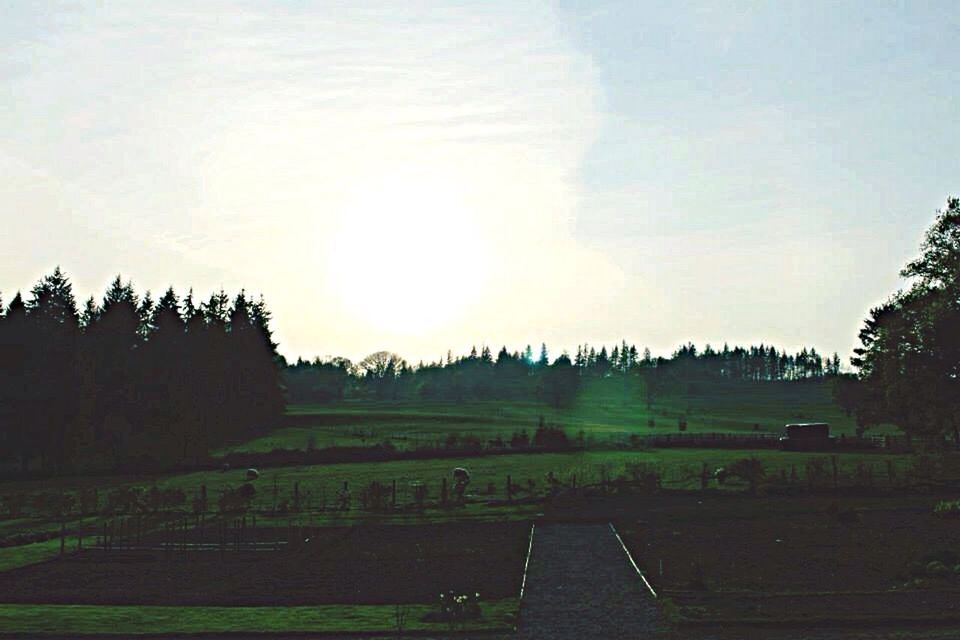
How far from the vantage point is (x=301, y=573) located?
3422 cm

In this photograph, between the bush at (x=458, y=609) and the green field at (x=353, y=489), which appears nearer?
the bush at (x=458, y=609)

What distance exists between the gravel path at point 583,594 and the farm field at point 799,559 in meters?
1.07

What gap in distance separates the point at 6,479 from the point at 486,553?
184 feet

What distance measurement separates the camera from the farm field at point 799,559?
2602 cm

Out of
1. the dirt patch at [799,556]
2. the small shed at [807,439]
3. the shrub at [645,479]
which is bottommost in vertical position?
the dirt patch at [799,556]

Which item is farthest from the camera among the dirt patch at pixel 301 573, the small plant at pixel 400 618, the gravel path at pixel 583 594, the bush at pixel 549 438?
the bush at pixel 549 438

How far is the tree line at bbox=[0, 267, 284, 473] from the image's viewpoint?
89875 mm

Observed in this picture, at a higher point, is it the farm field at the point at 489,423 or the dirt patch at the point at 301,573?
the farm field at the point at 489,423

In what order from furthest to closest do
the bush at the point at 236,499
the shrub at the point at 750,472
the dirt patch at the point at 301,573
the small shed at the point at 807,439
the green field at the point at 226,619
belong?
the small shed at the point at 807,439
the shrub at the point at 750,472
the bush at the point at 236,499
the dirt patch at the point at 301,573
the green field at the point at 226,619

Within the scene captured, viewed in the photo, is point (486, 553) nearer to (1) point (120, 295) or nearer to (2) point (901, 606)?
(2) point (901, 606)

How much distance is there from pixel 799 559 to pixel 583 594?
33.0 ft

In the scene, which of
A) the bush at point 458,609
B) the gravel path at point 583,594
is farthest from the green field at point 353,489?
the gravel path at point 583,594

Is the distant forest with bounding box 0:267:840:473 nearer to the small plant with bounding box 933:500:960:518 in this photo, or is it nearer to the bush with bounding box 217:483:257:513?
the bush with bounding box 217:483:257:513

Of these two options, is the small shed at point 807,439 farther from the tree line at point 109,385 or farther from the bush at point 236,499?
the tree line at point 109,385
